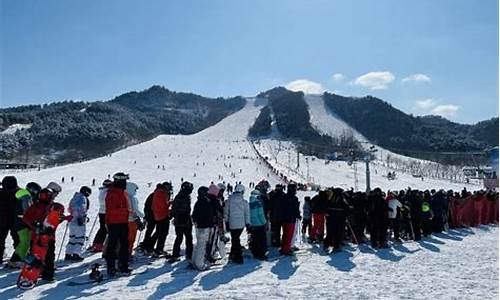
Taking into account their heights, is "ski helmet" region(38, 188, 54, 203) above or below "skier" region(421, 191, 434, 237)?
above

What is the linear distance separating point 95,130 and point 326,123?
287ft

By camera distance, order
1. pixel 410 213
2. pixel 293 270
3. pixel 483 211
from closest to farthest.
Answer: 1. pixel 293 270
2. pixel 410 213
3. pixel 483 211

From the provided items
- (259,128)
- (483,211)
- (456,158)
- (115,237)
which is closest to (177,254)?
(115,237)

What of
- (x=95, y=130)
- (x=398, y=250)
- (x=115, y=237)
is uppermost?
(x=95, y=130)

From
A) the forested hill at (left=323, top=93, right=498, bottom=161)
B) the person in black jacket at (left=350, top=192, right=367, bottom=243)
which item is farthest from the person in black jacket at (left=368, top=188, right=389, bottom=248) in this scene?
the forested hill at (left=323, top=93, right=498, bottom=161)

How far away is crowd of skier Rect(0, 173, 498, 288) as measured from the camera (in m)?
8.32

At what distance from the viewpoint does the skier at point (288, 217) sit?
11.2 metres

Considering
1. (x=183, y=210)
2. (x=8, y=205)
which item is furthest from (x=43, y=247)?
(x=183, y=210)

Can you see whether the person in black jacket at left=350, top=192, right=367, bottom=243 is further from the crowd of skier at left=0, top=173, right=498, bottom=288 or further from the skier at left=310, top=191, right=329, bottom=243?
the skier at left=310, top=191, right=329, bottom=243

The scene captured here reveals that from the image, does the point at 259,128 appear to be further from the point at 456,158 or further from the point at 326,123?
the point at 456,158

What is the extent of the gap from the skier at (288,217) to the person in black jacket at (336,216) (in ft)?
2.95

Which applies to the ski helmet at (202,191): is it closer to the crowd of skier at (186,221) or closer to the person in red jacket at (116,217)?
the crowd of skier at (186,221)

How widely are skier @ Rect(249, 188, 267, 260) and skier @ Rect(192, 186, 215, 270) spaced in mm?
1253

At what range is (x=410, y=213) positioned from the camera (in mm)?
14609
